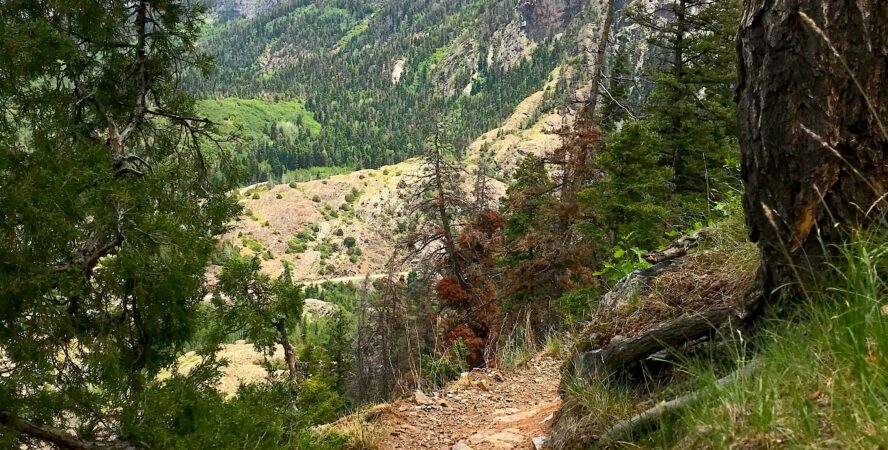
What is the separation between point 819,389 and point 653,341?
1.49 m

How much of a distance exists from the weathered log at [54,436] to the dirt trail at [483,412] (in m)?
2.16

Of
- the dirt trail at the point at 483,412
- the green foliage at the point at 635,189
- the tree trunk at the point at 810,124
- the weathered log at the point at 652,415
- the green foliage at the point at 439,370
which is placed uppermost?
the tree trunk at the point at 810,124

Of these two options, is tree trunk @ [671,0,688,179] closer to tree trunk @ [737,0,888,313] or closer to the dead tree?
the dead tree

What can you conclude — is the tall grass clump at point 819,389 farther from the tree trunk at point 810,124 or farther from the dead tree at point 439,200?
the dead tree at point 439,200

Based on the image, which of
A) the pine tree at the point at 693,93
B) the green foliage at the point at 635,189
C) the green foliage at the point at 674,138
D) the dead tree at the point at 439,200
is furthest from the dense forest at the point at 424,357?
the dead tree at the point at 439,200

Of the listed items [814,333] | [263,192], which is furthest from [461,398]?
[263,192]

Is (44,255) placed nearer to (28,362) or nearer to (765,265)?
(28,362)

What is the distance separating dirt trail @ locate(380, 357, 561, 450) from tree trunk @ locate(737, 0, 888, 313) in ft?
8.60

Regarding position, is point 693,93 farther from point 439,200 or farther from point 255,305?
point 255,305

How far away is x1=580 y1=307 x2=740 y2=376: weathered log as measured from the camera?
274 centimetres

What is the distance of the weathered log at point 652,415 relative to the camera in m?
1.87

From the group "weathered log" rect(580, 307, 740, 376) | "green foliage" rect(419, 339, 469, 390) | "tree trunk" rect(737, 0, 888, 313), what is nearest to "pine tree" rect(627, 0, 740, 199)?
"green foliage" rect(419, 339, 469, 390)

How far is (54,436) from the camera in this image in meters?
3.90

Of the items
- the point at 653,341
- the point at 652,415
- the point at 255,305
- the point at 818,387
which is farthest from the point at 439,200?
the point at 818,387
